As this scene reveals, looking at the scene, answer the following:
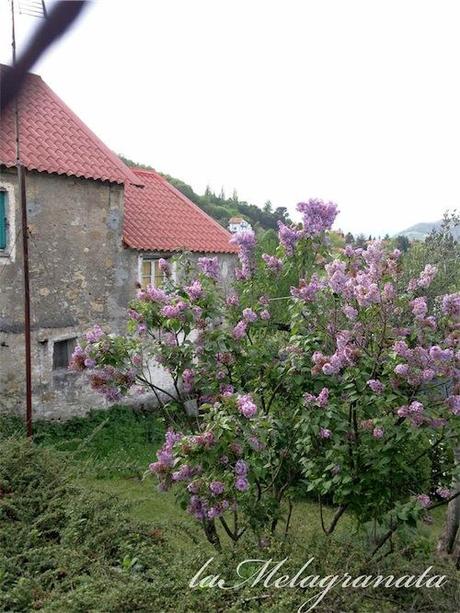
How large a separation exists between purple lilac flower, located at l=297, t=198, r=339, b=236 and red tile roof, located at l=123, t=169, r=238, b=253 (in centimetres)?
827

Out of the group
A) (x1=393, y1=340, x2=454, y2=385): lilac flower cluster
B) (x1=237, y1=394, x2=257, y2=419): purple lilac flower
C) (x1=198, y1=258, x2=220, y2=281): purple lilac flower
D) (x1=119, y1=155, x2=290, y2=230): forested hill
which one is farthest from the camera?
(x1=119, y1=155, x2=290, y2=230): forested hill

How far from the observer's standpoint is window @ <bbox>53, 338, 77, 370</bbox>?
38.4 feet

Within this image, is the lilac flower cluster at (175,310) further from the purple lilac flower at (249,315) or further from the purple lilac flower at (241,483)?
the purple lilac flower at (241,483)

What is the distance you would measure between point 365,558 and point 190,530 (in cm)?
202

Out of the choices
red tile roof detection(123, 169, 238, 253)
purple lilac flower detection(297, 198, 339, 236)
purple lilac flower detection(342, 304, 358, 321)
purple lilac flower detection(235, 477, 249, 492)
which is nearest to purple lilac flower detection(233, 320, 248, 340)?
purple lilac flower detection(342, 304, 358, 321)

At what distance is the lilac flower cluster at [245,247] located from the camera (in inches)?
193

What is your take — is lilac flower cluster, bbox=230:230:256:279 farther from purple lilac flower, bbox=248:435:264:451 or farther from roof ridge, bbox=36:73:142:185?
roof ridge, bbox=36:73:142:185

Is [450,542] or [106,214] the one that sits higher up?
[106,214]

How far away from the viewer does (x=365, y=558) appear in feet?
13.6

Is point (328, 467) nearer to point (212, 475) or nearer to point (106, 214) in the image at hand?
point (212, 475)

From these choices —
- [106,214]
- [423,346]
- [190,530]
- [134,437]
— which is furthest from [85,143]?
[423,346]

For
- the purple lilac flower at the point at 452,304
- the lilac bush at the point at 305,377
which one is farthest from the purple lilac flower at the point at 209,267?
the purple lilac flower at the point at 452,304

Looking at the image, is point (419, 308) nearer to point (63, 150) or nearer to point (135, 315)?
point (135, 315)

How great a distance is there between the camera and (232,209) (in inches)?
2083
